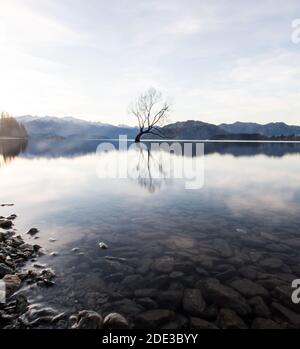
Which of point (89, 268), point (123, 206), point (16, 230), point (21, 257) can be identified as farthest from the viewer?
point (123, 206)

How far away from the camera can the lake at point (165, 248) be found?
604 cm

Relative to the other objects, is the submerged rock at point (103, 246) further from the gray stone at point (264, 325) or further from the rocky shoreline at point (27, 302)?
the gray stone at point (264, 325)

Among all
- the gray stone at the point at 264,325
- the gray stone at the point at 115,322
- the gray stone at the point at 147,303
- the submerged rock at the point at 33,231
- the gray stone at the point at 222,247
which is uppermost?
the submerged rock at the point at 33,231

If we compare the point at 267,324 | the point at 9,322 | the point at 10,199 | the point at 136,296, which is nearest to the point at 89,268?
the point at 136,296

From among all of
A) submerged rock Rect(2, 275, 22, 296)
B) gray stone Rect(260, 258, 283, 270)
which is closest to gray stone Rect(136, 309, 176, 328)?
submerged rock Rect(2, 275, 22, 296)

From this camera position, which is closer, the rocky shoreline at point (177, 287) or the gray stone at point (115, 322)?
the gray stone at point (115, 322)

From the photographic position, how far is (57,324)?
5.30 m

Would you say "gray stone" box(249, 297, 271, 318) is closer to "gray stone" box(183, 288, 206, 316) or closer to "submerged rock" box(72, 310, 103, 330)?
"gray stone" box(183, 288, 206, 316)

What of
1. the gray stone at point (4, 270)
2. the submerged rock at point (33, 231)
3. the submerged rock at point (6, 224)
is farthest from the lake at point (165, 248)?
the gray stone at point (4, 270)

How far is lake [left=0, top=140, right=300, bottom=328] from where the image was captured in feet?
19.8

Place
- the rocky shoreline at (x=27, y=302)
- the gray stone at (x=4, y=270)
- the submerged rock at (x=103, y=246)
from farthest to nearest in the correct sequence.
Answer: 1. the submerged rock at (x=103, y=246)
2. the gray stone at (x=4, y=270)
3. the rocky shoreline at (x=27, y=302)

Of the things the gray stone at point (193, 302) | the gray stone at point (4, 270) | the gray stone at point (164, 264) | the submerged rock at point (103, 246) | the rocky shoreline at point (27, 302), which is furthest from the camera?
the submerged rock at point (103, 246)

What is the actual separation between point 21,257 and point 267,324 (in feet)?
22.5

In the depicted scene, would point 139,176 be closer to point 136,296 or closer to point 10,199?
point 10,199
